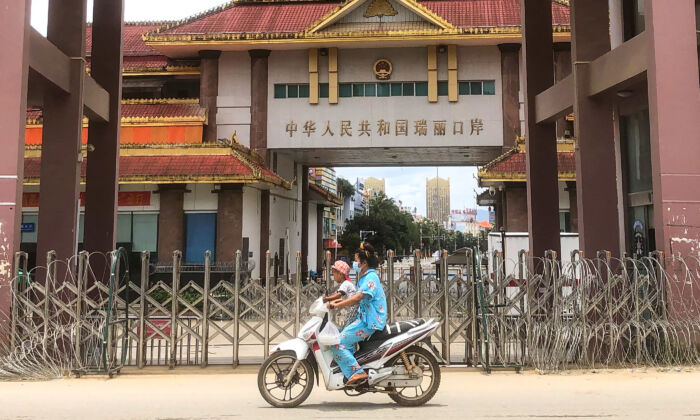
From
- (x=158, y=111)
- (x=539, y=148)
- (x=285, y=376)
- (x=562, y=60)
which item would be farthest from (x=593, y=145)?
(x=158, y=111)

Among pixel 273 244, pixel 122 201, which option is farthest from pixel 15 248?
pixel 273 244

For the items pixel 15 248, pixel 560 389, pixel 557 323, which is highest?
pixel 15 248

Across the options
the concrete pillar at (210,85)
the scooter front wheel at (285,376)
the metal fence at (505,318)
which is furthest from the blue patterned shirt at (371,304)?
the concrete pillar at (210,85)

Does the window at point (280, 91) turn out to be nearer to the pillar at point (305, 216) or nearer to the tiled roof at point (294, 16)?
the tiled roof at point (294, 16)

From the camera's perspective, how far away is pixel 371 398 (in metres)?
6.70

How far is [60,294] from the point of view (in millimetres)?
9484

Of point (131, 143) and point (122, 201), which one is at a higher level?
point (131, 143)

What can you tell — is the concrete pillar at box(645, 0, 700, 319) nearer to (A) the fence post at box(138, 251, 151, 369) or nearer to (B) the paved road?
(B) the paved road

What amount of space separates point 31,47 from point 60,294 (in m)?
4.23

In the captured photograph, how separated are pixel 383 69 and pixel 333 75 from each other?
221 cm

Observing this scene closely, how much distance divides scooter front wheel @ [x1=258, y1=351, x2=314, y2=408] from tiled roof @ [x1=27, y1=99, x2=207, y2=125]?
733 inches

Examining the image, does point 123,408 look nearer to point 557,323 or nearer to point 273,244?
point 557,323

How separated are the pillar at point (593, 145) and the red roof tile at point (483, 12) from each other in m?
13.3

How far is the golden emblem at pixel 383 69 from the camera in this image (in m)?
23.8
